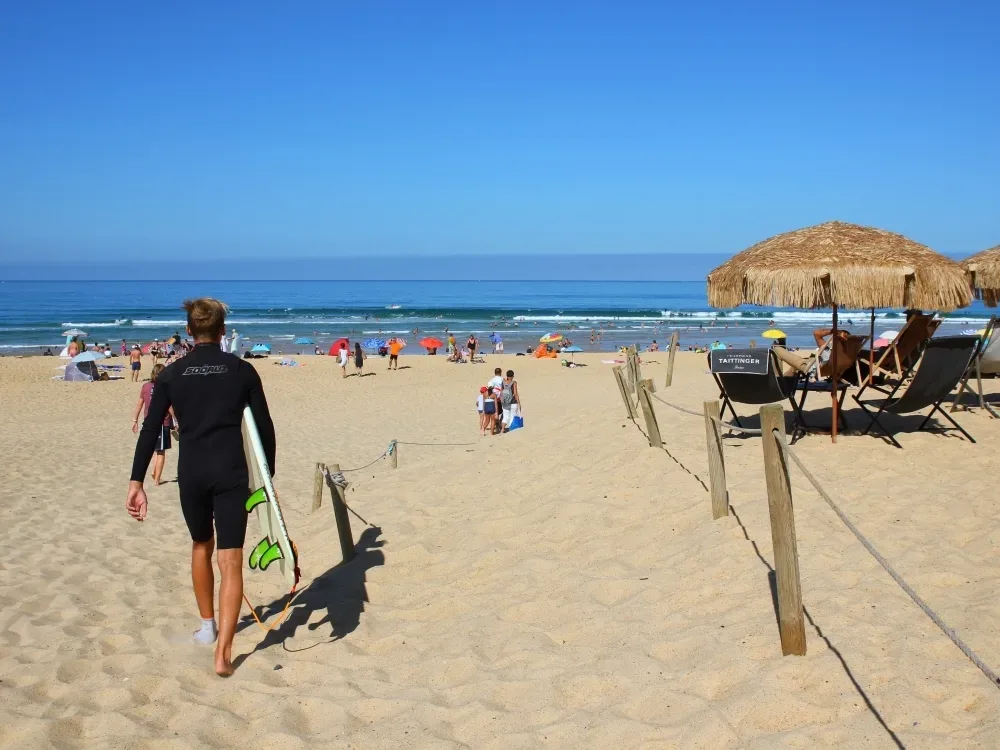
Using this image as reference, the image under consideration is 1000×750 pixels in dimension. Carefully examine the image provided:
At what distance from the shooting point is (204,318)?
3703 millimetres

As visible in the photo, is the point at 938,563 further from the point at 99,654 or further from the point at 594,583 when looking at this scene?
the point at 99,654

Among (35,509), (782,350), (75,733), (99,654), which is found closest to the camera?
(75,733)

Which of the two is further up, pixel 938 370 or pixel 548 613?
pixel 938 370

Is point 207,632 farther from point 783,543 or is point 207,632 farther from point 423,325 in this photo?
point 423,325

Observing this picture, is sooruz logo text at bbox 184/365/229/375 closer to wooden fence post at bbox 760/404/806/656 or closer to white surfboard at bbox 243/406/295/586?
white surfboard at bbox 243/406/295/586

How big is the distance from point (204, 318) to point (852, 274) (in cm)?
558

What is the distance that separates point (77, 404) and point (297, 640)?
1690 centimetres

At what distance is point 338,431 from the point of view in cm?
1405

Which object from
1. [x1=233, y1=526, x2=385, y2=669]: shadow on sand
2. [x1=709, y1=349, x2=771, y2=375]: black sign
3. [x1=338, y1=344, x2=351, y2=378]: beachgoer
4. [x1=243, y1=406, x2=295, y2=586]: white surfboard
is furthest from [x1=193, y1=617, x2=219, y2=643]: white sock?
[x1=338, y1=344, x2=351, y2=378]: beachgoer

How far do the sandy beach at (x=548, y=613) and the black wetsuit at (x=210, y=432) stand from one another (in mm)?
727

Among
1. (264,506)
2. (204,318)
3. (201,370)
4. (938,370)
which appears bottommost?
(264,506)

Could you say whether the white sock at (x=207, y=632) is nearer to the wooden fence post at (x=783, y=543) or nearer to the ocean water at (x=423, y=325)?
the wooden fence post at (x=783, y=543)

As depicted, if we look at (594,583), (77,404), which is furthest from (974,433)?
(77,404)

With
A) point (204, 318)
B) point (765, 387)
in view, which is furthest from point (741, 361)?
point (204, 318)
